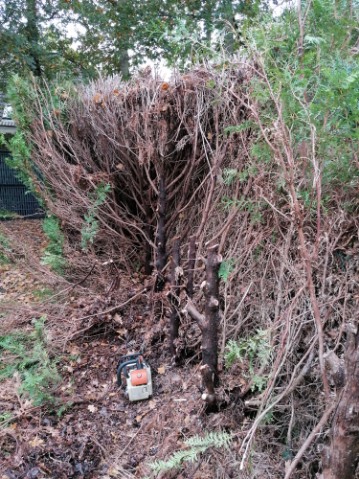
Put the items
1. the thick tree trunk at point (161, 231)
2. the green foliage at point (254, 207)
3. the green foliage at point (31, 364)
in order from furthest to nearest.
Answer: the thick tree trunk at point (161, 231) < the green foliage at point (31, 364) < the green foliage at point (254, 207)

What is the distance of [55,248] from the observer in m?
4.73

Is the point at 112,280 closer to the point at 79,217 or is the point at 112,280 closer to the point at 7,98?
the point at 79,217

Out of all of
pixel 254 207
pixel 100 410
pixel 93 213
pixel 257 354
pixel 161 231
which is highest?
pixel 254 207

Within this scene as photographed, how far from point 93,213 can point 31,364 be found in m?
1.77

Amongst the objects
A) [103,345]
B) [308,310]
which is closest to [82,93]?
[103,345]

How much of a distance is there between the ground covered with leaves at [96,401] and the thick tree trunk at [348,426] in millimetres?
627

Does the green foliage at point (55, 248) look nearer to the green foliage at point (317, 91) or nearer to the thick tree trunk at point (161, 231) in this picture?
the thick tree trunk at point (161, 231)

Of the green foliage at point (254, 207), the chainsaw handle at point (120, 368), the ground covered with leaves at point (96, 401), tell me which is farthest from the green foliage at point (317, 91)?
the chainsaw handle at point (120, 368)

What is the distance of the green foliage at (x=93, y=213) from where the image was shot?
411cm

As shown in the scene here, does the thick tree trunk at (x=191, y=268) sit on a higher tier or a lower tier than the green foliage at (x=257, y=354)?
higher

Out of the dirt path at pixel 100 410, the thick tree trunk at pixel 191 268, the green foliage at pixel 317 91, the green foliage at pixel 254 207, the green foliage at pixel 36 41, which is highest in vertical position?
the green foliage at pixel 36 41

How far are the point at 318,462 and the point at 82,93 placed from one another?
4.50 meters

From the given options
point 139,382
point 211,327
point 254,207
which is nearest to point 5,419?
point 139,382

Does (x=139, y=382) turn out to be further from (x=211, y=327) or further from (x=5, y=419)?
(x=5, y=419)
